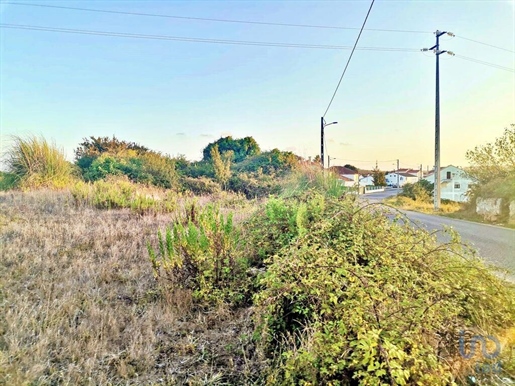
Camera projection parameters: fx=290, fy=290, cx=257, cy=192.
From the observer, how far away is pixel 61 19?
905 centimetres

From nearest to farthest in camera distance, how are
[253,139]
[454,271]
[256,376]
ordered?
[256,376], [454,271], [253,139]

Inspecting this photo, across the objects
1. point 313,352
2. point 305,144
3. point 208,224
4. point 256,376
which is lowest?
point 256,376

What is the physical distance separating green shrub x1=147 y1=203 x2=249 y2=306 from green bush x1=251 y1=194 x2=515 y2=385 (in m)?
0.87

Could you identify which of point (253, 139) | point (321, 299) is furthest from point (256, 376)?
point (253, 139)

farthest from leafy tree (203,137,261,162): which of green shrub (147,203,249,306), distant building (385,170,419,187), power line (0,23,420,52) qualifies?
distant building (385,170,419,187)

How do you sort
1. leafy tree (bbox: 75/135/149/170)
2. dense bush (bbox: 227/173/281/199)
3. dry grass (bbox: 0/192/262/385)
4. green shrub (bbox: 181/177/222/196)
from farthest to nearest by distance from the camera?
leafy tree (bbox: 75/135/149/170), green shrub (bbox: 181/177/222/196), dense bush (bbox: 227/173/281/199), dry grass (bbox: 0/192/262/385)

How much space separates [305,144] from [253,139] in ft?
39.3

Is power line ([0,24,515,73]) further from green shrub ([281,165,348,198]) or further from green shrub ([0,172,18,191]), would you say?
green shrub ([0,172,18,191])

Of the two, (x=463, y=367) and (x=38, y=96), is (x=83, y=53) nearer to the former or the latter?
(x=38, y=96)

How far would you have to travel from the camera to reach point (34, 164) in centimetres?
1031

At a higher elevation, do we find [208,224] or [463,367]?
[208,224]

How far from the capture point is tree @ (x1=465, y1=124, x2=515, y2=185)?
1209 centimetres

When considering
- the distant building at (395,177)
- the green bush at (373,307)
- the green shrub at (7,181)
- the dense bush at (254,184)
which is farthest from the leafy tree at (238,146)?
the distant building at (395,177)

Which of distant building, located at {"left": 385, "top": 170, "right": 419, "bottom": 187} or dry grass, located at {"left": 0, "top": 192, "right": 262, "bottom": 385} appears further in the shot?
distant building, located at {"left": 385, "top": 170, "right": 419, "bottom": 187}
